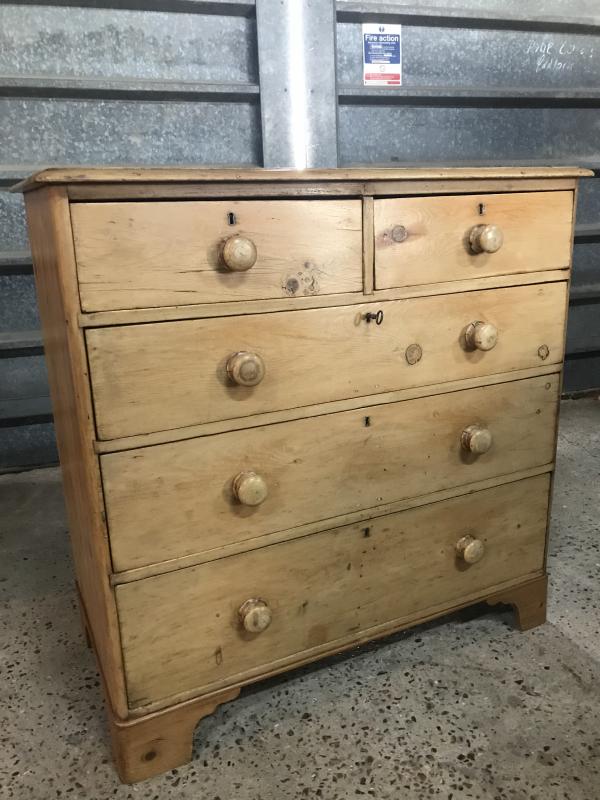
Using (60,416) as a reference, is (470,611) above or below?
below

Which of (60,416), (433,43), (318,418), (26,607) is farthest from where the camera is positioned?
(433,43)

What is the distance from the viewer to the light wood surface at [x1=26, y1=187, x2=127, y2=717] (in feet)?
3.49

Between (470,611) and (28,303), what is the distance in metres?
2.28

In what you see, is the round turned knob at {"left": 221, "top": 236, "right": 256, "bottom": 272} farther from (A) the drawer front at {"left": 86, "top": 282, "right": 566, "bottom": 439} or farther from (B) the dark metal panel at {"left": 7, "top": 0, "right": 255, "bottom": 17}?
(B) the dark metal panel at {"left": 7, "top": 0, "right": 255, "bottom": 17}

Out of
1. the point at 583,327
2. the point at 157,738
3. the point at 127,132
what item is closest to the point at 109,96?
the point at 127,132

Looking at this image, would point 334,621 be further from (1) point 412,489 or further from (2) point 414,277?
(2) point 414,277

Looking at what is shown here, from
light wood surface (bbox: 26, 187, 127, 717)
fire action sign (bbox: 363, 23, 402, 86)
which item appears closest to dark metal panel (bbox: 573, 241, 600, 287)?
fire action sign (bbox: 363, 23, 402, 86)

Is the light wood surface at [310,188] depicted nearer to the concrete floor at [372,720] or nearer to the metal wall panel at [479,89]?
the concrete floor at [372,720]

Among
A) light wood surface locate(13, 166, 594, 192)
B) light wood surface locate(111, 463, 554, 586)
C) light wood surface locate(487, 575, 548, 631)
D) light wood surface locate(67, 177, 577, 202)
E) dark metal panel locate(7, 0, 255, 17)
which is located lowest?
light wood surface locate(487, 575, 548, 631)

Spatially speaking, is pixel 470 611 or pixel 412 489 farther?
pixel 470 611

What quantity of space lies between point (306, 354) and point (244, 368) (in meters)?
0.15

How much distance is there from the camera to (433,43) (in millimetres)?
3145

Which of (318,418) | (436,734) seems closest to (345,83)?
(318,418)

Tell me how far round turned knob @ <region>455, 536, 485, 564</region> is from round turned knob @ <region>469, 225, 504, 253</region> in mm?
693
